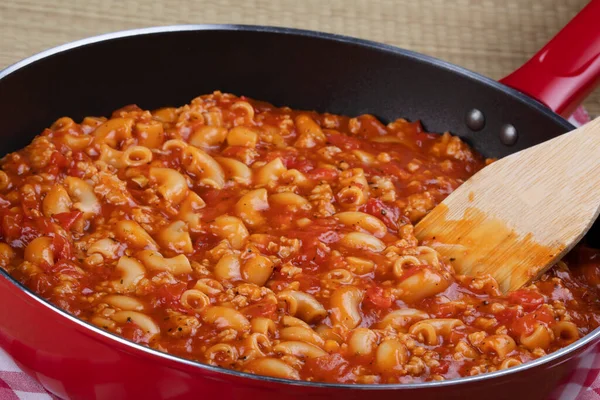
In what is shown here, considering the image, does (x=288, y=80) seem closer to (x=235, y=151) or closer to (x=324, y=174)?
(x=235, y=151)

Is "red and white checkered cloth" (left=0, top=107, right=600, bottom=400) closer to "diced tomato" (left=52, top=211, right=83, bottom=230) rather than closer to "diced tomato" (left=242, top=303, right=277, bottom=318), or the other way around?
"diced tomato" (left=52, top=211, right=83, bottom=230)

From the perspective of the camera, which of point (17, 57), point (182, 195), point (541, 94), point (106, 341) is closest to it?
point (106, 341)

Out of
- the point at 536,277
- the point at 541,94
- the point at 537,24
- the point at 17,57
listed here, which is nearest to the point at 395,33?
the point at 537,24

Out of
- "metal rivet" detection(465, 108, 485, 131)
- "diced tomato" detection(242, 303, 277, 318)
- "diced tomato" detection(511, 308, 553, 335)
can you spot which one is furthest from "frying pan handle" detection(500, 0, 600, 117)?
"diced tomato" detection(242, 303, 277, 318)

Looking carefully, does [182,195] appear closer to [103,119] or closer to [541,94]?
[103,119]

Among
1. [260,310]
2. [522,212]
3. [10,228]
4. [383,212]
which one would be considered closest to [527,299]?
[522,212]

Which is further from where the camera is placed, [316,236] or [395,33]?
[395,33]

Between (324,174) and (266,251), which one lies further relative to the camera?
(324,174)
